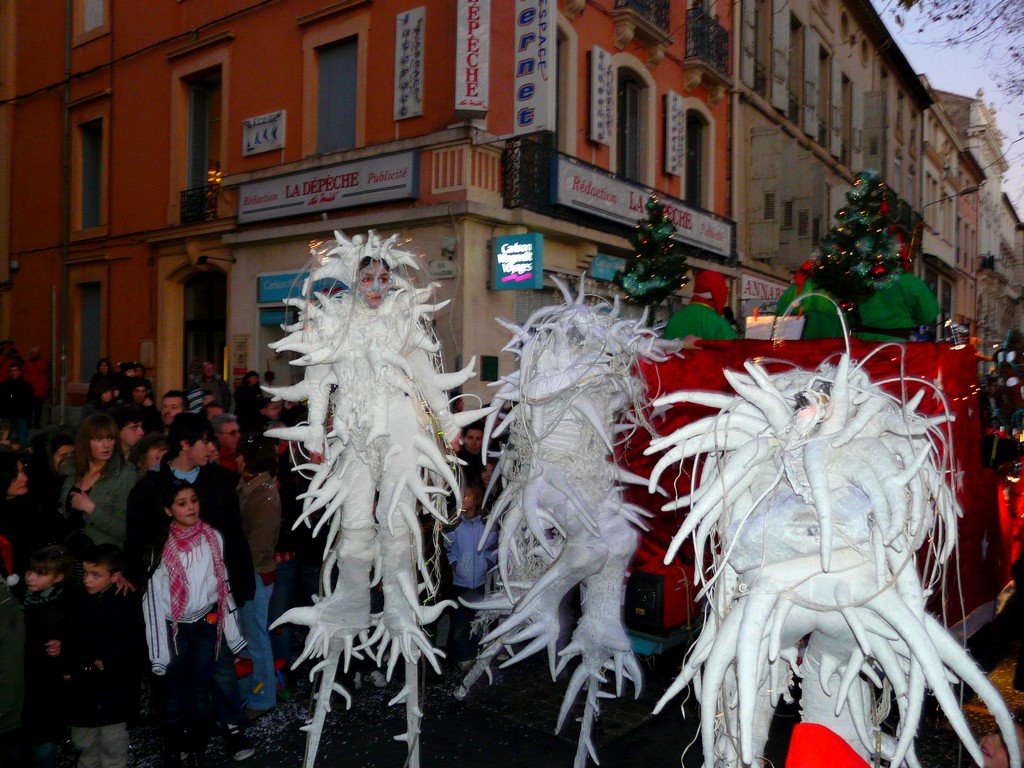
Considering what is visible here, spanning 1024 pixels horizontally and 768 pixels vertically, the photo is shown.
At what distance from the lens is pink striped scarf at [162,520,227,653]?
4012 mm

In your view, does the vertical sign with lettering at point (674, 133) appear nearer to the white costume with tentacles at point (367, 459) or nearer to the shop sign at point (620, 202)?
the shop sign at point (620, 202)

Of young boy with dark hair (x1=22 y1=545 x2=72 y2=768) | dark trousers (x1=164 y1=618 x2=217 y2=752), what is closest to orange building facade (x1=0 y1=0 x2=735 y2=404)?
dark trousers (x1=164 y1=618 x2=217 y2=752)

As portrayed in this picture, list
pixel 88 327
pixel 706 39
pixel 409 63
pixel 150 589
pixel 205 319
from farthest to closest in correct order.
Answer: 1. pixel 88 327
2. pixel 706 39
3. pixel 205 319
4. pixel 409 63
5. pixel 150 589

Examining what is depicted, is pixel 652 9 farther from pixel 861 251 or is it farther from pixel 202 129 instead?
pixel 861 251

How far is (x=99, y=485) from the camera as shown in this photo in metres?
4.68

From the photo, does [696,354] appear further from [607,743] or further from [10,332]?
[10,332]

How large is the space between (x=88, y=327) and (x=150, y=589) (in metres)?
15.1

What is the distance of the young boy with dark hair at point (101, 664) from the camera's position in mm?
3697

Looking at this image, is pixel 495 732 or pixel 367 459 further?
pixel 495 732

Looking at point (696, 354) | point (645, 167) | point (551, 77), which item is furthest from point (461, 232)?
point (696, 354)

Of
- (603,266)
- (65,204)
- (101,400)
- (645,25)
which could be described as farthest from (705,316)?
(65,204)

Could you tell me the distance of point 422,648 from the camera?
370 cm

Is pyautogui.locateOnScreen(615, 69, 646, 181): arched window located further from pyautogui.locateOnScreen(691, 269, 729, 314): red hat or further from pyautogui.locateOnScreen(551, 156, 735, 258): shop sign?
pyautogui.locateOnScreen(691, 269, 729, 314): red hat

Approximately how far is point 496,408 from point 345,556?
0.99 m
